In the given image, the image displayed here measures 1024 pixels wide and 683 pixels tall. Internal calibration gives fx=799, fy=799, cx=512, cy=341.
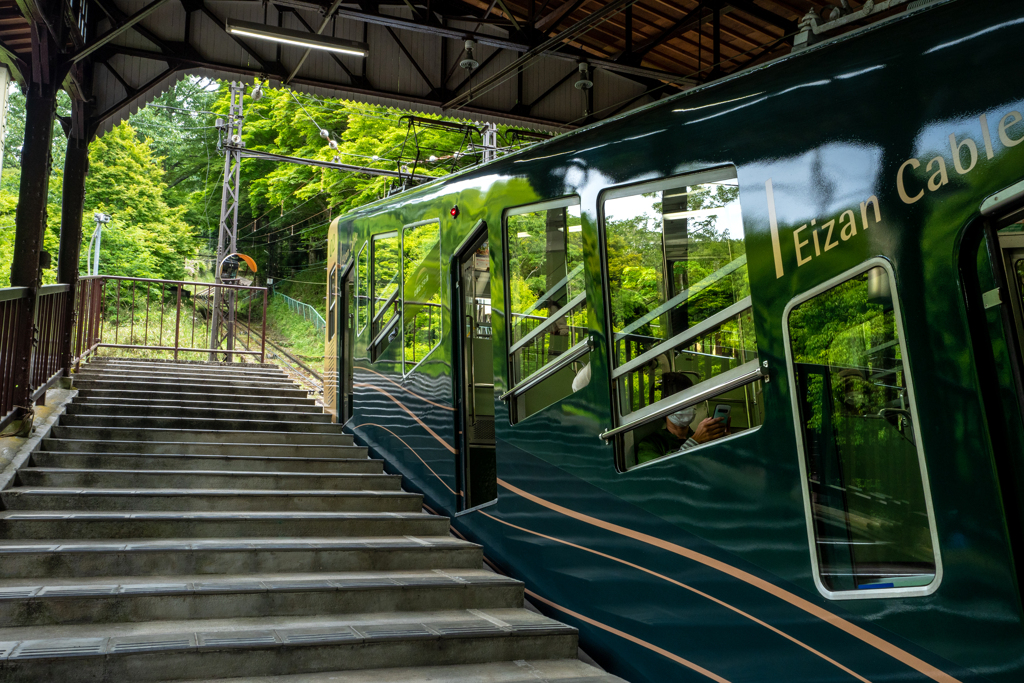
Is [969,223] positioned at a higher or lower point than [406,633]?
higher

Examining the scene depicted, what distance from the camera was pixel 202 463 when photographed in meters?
5.98

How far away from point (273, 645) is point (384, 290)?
392 cm

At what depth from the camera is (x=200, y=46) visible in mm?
8758

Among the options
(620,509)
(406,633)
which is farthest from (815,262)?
(406,633)

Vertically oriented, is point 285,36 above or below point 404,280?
above

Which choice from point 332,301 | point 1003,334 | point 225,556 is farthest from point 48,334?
point 1003,334

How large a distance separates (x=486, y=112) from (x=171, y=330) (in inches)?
590

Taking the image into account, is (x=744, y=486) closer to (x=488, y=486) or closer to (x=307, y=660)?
(x=307, y=660)

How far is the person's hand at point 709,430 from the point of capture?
3526 mm

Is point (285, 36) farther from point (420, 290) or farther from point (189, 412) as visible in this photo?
point (189, 412)

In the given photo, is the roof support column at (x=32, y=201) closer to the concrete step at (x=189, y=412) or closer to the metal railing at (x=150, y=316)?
the concrete step at (x=189, y=412)

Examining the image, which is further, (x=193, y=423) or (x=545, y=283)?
(x=193, y=423)

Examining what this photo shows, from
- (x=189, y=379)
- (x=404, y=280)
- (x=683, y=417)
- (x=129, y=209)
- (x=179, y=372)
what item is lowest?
(x=683, y=417)

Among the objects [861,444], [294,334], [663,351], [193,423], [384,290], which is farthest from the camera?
[294,334]
